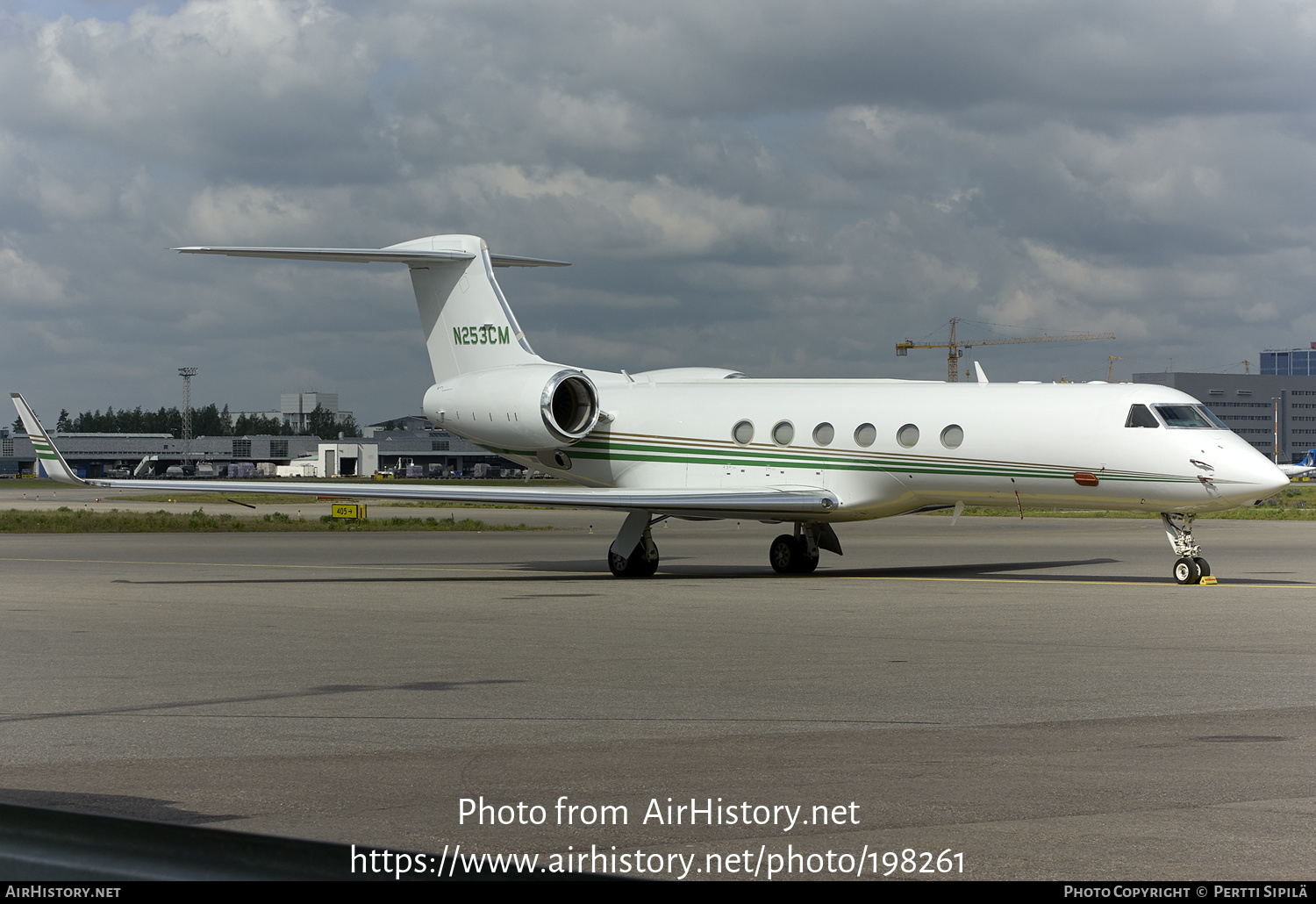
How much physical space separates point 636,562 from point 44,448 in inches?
395

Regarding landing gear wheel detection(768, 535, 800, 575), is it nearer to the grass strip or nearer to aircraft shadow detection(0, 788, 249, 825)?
aircraft shadow detection(0, 788, 249, 825)

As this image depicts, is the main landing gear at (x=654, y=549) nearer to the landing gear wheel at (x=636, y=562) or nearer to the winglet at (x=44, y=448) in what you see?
the landing gear wheel at (x=636, y=562)

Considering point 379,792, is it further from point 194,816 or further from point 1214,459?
point 1214,459

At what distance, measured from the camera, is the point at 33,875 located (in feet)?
8.17

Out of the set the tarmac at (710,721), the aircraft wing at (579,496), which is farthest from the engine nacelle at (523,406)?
the tarmac at (710,721)

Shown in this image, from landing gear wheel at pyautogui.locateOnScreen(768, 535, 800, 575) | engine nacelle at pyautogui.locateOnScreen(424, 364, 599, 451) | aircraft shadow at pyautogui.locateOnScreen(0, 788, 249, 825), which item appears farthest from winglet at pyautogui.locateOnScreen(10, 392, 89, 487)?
aircraft shadow at pyautogui.locateOnScreen(0, 788, 249, 825)

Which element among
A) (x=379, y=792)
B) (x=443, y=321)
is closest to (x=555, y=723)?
(x=379, y=792)

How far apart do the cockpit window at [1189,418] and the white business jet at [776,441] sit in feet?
0.13

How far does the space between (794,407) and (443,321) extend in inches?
304

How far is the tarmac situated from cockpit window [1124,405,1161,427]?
7.98 feet

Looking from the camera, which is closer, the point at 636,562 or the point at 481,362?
the point at 636,562

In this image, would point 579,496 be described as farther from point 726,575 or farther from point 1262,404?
point 1262,404

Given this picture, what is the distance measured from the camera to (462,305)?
25.0m

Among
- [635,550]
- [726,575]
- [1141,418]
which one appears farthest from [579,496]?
[1141,418]
